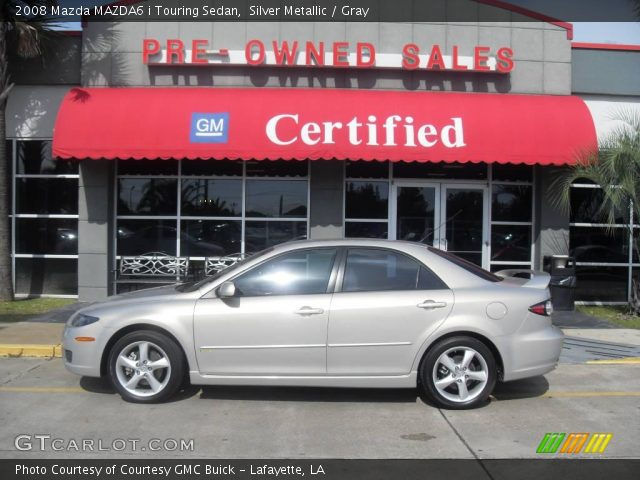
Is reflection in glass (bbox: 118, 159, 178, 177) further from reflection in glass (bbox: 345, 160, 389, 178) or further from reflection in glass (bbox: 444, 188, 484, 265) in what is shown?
reflection in glass (bbox: 444, 188, 484, 265)

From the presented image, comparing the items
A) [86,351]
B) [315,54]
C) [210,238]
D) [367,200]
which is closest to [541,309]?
[86,351]

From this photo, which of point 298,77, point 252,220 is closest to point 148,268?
point 252,220

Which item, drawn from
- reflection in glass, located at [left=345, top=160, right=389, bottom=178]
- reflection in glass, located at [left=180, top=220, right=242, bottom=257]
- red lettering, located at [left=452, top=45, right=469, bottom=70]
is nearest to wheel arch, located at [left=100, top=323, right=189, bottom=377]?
reflection in glass, located at [left=180, top=220, right=242, bottom=257]

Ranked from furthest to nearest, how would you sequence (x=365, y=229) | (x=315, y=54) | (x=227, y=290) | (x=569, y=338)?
(x=365, y=229) < (x=315, y=54) < (x=569, y=338) < (x=227, y=290)

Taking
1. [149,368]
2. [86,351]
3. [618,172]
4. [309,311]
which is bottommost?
[149,368]

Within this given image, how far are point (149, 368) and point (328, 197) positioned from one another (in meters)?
6.73

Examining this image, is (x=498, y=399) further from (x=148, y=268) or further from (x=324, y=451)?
(x=148, y=268)

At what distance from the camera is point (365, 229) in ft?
40.7

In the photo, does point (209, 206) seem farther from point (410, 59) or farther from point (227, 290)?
point (227, 290)

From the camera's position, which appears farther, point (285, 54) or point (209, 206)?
point (209, 206)

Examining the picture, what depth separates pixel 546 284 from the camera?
6160 mm

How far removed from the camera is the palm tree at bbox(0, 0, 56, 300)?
37.4 ft

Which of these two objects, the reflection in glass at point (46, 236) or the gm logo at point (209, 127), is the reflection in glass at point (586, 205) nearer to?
the gm logo at point (209, 127)

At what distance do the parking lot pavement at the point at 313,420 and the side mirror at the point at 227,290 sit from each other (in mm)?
1078
